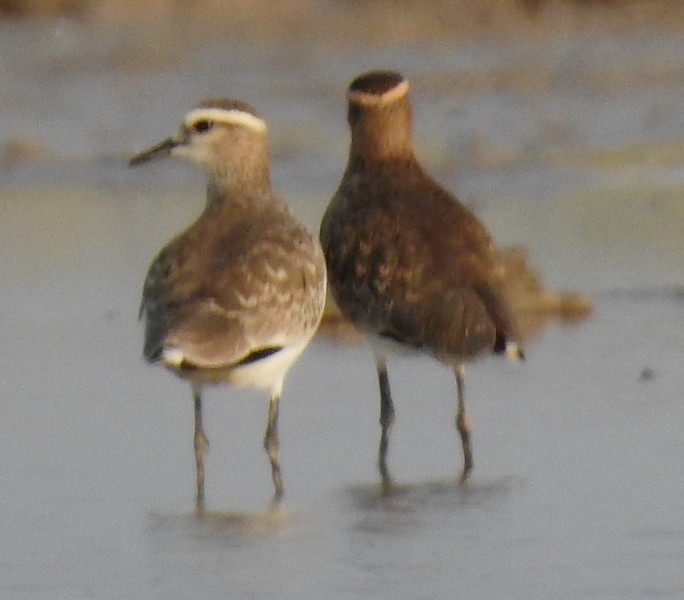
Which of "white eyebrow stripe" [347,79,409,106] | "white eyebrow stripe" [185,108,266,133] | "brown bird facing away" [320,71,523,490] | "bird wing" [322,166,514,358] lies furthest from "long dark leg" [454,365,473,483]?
"white eyebrow stripe" [347,79,409,106]

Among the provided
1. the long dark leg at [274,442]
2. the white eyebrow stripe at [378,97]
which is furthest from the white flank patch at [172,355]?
the white eyebrow stripe at [378,97]

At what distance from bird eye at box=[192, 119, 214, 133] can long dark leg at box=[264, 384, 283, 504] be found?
3.91ft

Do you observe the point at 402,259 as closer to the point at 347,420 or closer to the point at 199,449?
the point at 347,420

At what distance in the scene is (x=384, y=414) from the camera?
8961 millimetres

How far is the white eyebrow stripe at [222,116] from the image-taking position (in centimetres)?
918

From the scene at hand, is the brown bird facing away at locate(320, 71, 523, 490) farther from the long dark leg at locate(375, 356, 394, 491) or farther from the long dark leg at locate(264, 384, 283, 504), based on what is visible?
the long dark leg at locate(264, 384, 283, 504)

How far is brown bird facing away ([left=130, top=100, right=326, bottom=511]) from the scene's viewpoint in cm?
823

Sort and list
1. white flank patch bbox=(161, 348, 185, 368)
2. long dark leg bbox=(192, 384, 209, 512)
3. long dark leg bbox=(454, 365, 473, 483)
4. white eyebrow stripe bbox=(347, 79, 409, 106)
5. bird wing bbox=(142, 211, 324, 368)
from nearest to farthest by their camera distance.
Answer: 1. white flank patch bbox=(161, 348, 185, 368)
2. bird wing bbox=(142, 211, 324, 368)
3. long dark leg bbox=(192, 384, 209, 512)
4. long dark leg bbox=(454, 365, 473, 483)
5. white eyebrow stripe bbox=(347, 79, 409, 106)

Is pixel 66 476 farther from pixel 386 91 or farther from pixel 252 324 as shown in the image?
pixel 386 91

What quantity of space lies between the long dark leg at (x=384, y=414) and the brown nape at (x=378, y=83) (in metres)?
1.32

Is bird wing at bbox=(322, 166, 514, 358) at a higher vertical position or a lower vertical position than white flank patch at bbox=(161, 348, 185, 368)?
higher

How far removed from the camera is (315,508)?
26.4 ft

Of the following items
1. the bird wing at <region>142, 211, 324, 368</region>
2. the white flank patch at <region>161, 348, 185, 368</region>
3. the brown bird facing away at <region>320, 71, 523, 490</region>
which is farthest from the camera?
the brown bird facing away at <region>320, 71, 523, 490</region>

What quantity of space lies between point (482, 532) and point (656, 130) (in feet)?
33.3
